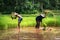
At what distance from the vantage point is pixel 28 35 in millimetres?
12594

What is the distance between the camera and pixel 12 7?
75.9 ft

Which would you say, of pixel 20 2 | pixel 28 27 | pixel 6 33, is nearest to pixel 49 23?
pixel 28 27

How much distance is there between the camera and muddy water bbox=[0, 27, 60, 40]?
11.8 meters

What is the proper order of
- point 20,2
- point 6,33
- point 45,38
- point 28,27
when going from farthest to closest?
point 20,2 < point 28,27 < point 6,33 < point 45,38

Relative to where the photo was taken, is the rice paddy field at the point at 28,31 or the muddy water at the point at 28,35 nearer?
the muddy water at the point at 28,35

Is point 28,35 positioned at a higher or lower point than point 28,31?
higher

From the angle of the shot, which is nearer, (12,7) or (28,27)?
(28,27)

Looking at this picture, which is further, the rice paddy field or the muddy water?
the rice paddy field

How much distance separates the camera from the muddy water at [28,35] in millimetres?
11773

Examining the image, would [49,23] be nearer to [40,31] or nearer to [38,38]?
[40,31]

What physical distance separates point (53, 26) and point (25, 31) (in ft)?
7.77

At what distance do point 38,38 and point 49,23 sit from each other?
4.25 m

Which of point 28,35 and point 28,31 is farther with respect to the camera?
point 28,31

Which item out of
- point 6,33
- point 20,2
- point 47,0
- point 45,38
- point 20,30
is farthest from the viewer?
point 47,0
